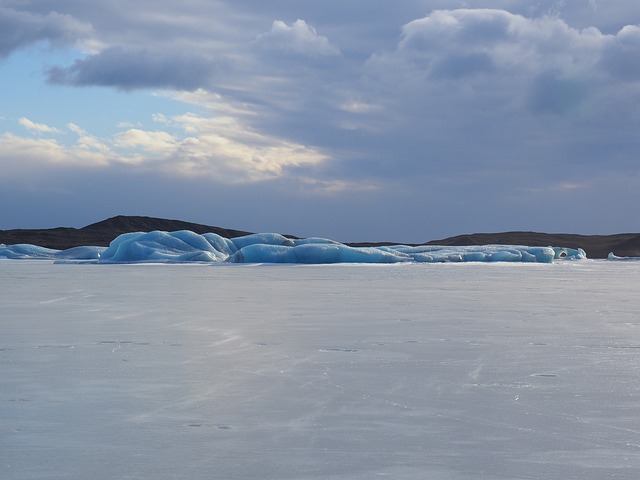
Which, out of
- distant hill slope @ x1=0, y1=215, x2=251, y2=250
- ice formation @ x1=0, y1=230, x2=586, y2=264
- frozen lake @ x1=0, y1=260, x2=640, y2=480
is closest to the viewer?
frozen lake @ x1=0, y1=260, x2=640, y2=480

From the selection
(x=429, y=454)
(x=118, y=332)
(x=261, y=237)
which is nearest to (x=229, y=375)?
(x=429, y=454)

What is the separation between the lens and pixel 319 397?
3852 mm

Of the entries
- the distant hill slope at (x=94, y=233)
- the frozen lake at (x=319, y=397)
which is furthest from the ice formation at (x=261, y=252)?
the distant hill slope at (x=94, y=233)

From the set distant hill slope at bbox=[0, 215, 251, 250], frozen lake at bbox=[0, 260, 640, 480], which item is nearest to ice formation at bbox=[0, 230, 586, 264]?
frozen lake at bbox=[0, 260, 640, 480]

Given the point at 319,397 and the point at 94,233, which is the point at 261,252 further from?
the point at 94,233

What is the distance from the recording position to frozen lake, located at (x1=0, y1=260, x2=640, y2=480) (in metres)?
2.69

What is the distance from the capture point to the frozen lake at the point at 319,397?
269cm

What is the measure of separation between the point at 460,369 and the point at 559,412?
1242mm

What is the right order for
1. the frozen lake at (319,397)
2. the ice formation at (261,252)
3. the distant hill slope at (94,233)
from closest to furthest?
1. the frozen lake at (319,397)
2. the ice formation at (261,252)
3. the distant hill slope at (94,233)

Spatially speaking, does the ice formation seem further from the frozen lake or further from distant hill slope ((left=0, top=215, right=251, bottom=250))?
distant hill slope ((left=0, top=215, right=251, bottom=250))

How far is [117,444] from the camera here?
292 centimetres

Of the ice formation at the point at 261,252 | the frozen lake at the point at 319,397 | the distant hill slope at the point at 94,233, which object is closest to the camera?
the frozen lake at the point at 319,397

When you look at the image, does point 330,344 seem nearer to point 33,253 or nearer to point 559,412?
point 559,412

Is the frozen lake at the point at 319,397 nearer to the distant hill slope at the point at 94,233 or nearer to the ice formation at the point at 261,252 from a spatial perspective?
the ice formation at the point at 261,252
